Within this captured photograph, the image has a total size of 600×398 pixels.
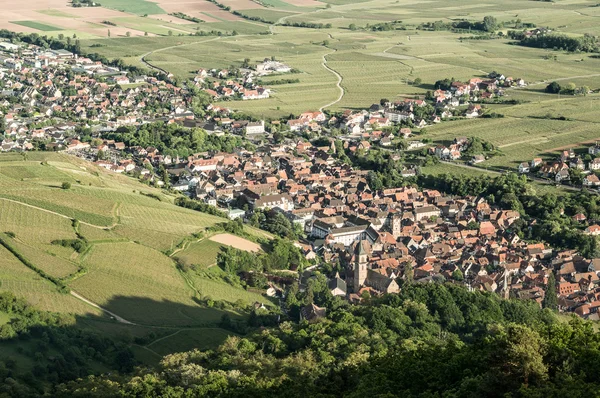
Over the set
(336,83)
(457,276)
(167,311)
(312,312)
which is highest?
(336,83)

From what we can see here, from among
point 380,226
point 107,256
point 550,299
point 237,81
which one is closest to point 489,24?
point 237,81

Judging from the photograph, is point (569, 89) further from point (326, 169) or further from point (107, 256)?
point (107, 256)

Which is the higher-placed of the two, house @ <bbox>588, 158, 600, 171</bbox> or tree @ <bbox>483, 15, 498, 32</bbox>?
tree @ <bbox>483, 15, 498, 32</bbox>

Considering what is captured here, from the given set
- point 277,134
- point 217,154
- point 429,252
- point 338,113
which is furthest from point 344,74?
point 429,252

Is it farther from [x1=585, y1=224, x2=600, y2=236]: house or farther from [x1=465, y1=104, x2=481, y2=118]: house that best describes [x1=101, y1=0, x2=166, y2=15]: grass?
[x1=585, y1=224, x2=600, y2=236]: house

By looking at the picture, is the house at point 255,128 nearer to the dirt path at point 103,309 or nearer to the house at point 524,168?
the house at point 524,168

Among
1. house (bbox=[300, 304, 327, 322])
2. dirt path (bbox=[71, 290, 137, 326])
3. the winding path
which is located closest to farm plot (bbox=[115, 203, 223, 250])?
dirt path (bbox=[71, 290, 137, 326])

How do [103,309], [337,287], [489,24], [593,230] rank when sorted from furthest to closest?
[489,24], [593,230], [337,287], [103,309]
